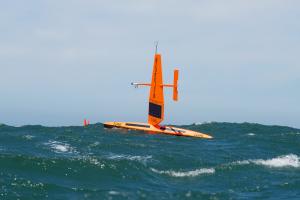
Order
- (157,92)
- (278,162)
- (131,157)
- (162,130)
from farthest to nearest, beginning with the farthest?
(157,92), (162,130), (278,162), (131,157)

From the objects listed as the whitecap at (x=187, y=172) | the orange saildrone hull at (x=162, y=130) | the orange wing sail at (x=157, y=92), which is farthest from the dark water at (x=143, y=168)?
the orange wing sail at (x=157, y=92)

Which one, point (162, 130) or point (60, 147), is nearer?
point (60, 147)

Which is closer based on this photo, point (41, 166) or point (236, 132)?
point (41, 166)

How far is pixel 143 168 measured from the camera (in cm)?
3909

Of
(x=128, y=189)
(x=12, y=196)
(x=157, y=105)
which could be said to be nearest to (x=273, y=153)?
(x=157, y=105)

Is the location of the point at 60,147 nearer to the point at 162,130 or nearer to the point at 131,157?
the point at 131,157

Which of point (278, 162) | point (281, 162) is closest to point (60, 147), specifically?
point (278, 162)

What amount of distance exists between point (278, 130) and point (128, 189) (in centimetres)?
5235

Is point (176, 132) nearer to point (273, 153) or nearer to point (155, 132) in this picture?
point (155, 132)

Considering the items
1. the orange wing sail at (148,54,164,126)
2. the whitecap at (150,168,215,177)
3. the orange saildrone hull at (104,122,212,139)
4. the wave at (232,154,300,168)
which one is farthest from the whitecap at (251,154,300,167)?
the orange wing sail at (148,54,164,126)

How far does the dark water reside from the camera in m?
32.2

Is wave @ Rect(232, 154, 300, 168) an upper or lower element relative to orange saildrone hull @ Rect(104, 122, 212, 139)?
lower

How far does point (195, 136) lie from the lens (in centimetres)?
6562

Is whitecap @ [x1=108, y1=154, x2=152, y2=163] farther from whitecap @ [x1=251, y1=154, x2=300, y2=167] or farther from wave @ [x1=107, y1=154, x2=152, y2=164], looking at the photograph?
whitecap @ [x1=251, y1=154, x2=300, y2=167]
